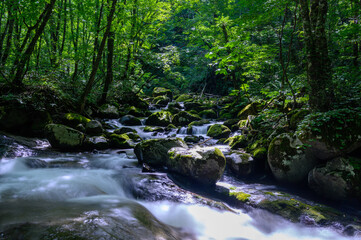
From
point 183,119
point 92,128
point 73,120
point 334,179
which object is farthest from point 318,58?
point 73,120

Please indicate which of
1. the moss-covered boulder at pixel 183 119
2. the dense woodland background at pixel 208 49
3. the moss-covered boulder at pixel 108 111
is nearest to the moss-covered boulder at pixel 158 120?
the moss-covered boulder at pixel 183 119

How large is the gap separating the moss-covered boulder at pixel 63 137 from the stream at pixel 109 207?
0.53 meters

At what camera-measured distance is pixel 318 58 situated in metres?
4.97

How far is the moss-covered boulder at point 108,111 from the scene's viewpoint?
Answer: 1198 centimetres

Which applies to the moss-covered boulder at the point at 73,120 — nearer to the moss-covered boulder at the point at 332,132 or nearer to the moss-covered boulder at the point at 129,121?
the moss-covered boulder at the point at 129,121

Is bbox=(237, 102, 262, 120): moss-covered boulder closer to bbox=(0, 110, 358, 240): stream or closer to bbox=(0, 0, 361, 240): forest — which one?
bbox=(0, 0, 361, 240): forest

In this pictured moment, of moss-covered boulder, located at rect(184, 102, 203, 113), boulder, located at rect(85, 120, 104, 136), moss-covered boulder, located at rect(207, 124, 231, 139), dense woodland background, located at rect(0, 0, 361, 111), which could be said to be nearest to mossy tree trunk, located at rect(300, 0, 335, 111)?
dense woodland background, located at rect(0, 0, 361, 111)

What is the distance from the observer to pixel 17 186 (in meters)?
3.48

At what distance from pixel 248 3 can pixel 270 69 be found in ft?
17.2

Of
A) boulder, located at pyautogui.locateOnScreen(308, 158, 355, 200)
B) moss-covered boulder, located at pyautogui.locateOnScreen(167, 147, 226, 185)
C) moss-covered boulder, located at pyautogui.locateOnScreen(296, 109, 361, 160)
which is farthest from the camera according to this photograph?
moss-covered boulder, located at pyautogui.locateOnScreen(167, 147, 226, 185)

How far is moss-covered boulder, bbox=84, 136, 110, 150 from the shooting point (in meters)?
7.12

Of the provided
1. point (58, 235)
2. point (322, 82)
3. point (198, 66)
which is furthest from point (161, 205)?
A: point (198, 66)

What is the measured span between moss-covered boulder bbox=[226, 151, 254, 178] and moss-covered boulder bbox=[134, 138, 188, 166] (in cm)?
163

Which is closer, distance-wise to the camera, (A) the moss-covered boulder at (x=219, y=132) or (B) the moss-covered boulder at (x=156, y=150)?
(B) the moss-covered boulder at (x=156, y=150)
